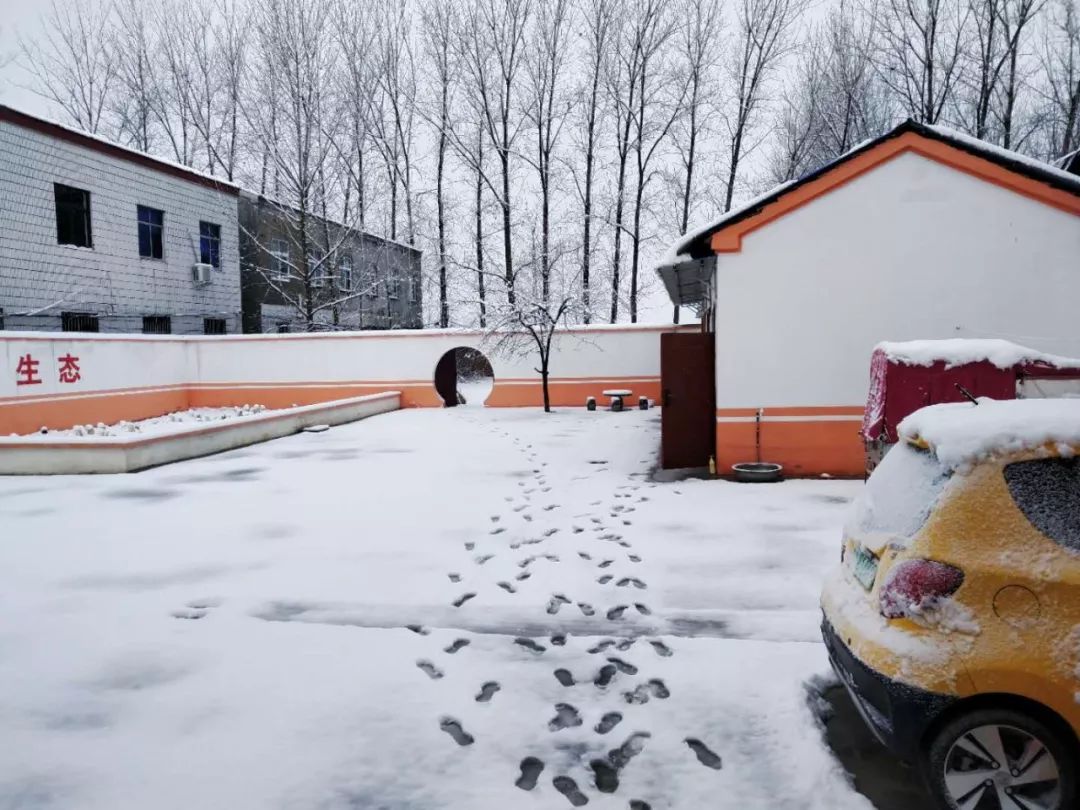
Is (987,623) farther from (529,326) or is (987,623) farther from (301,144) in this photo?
(301,144)

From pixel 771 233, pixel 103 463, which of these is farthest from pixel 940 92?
pixel 103 463

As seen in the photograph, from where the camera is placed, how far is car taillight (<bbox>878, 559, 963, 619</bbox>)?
271 cm

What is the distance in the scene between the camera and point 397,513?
8312mm

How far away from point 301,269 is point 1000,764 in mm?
27226

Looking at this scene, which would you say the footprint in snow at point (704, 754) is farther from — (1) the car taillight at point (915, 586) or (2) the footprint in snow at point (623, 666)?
(1) the car taillight at point (915, 586)

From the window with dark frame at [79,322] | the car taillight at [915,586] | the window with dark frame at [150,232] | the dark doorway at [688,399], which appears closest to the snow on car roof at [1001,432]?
the car taillight at [915,586]

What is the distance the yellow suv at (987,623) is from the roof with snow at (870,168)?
7299mm

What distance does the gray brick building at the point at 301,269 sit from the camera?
2695 centimetres

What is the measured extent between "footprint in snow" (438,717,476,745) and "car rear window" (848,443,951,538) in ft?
7.27

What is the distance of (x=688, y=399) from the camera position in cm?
1065

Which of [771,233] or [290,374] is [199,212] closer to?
[290,374]

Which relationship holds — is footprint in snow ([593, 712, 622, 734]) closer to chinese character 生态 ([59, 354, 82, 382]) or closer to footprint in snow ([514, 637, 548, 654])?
footprint in snow ([514, 637, 548, 654])

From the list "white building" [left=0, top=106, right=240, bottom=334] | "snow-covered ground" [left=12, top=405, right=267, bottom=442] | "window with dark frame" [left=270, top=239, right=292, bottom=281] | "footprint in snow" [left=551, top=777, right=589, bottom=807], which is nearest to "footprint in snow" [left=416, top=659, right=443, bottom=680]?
"footprint in snow" [left=551, top=777, right=589, bottom=807]

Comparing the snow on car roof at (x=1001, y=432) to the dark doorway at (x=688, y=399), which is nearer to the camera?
the snow on car roof at (x=1001, y=432)
